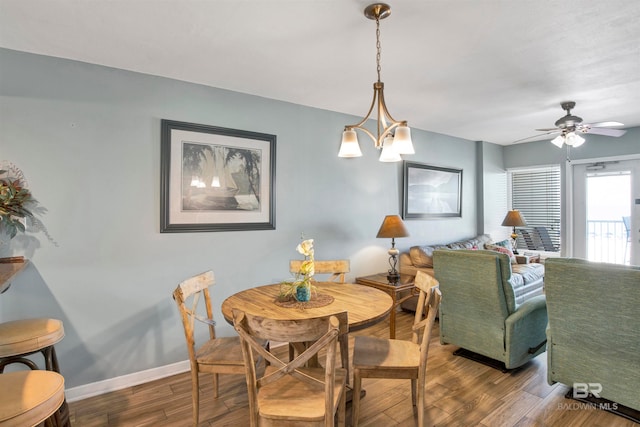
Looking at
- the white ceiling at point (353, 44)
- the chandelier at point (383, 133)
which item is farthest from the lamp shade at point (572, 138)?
the chandelier at point (383, 133)

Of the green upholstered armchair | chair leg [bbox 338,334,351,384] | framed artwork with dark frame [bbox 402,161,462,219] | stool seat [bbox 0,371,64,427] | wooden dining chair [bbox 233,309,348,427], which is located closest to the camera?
stool seat [bbox 0,371,64,427]

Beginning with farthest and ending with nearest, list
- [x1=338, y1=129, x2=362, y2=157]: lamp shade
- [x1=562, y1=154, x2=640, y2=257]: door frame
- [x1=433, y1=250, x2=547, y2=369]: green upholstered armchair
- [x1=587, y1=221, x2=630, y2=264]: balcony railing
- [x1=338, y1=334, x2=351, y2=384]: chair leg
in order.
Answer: [x1=562, y1=154, x2=640, y2=257]: door frame < [x1=587, y1=221, x2=630, y2=264]: balcony railing < [x1=433, y1=250, x2=547, y2=369]: green upholstered armchair < [x1=338, y1=129, x2=362, y2=157]: lamp shade < [x1=338, y1=334, x2=351, y2=384]: chair leg

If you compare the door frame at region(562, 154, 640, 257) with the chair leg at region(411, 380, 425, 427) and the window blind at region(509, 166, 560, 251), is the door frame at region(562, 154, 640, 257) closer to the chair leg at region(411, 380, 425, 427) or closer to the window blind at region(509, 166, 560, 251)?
the window blind at region(509, 166, 560, 251)

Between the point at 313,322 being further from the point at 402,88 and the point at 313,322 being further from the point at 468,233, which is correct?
the point at 468,233

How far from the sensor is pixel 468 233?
557 cm

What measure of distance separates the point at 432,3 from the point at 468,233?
4.41 meters

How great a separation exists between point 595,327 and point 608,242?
3872mm

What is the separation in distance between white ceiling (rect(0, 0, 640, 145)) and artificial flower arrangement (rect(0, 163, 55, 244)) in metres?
0.88

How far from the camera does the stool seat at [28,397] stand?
113cm

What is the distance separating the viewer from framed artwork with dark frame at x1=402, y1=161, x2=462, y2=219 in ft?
15.3

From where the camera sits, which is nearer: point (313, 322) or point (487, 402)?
point (313, 322)

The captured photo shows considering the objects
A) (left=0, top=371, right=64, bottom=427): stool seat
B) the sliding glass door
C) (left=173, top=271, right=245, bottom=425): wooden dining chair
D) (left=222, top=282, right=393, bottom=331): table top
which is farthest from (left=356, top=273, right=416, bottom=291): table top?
the sliding glass door

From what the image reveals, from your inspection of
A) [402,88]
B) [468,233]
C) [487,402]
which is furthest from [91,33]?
[468,233]

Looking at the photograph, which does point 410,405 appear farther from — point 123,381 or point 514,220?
point 514,220
